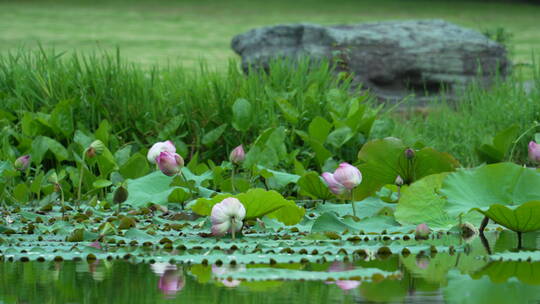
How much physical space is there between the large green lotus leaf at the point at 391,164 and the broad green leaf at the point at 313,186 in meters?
0.08

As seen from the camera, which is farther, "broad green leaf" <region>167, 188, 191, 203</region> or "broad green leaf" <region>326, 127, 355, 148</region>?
"broad green leaf" <region>326, 127, 355, 148</region>

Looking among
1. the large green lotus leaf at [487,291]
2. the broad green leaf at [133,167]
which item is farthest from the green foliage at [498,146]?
the large green lotus leaf at [487,291]

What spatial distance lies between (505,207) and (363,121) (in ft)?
4.27

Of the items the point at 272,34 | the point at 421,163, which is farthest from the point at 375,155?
the point at 272,34

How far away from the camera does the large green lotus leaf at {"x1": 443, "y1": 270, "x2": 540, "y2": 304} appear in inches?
39.9

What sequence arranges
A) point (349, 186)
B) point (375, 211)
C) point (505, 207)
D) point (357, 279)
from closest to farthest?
point (357, 279) < point (505, 207) < point (349, 186) < point (375, 211)

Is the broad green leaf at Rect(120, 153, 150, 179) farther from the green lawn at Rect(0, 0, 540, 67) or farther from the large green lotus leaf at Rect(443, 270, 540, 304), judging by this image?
the green lawn at Rect(0, 0, 540, 67)

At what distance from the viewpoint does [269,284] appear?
1.12 metres

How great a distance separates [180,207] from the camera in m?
1.97

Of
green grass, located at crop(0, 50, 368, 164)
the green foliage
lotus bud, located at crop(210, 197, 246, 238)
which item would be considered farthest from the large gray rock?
lotus bud, located at crop(210, 197, 246, 238)

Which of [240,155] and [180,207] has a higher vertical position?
[240,155]

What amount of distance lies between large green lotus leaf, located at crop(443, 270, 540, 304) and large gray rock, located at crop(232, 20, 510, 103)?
11.8ft

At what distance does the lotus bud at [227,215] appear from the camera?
144cm

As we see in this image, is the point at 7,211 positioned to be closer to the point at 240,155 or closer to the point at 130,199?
the point at 130,199
